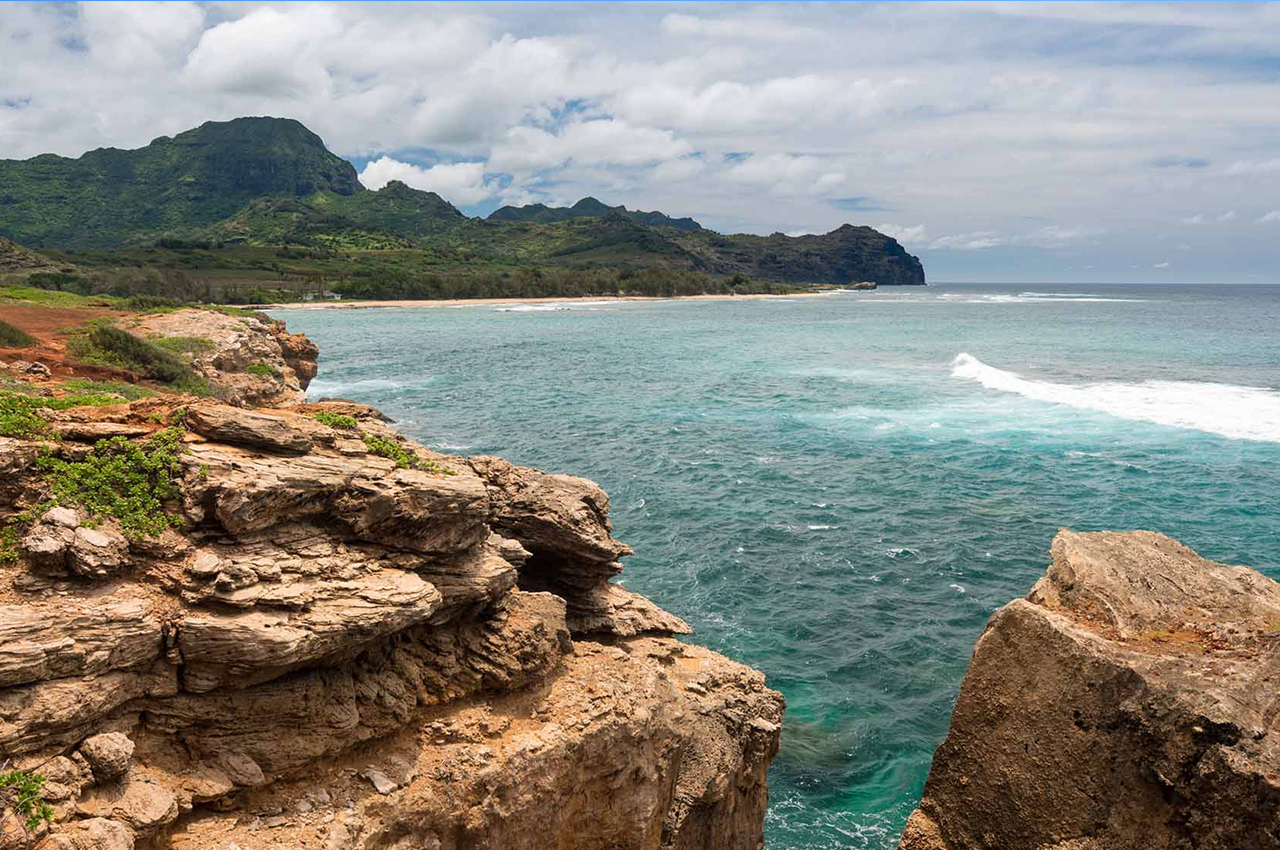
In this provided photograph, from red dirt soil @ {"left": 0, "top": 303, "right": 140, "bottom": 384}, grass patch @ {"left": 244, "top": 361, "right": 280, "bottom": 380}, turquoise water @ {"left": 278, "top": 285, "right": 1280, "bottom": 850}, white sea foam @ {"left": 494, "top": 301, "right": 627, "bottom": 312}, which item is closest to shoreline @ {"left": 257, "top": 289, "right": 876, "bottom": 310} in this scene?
white sea foam @ {"left": 494, "top": 301, "right": 627, "bottom": 312}

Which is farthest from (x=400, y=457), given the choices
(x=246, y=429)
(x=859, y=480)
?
(x=859, y=480)

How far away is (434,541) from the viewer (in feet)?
32.3

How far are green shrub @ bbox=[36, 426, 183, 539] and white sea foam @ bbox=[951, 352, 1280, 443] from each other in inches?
1581

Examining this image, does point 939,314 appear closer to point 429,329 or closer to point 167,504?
point 429,329

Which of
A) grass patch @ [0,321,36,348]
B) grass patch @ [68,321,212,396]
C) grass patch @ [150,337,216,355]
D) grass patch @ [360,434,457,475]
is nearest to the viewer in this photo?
grass patch @ [360,434,457,475]

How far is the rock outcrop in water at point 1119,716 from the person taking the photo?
26.3 feet

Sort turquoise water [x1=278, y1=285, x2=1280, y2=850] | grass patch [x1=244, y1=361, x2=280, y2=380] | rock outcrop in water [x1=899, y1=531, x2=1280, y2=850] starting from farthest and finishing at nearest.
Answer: grass patch [x1=244, y1=361, x2=280, y2=380] → turquoise water [x1=278, y1=285, x2=1280, y2=850] → rock outcrop in water [x1=899, y1=531, x2=1280, y2=850]

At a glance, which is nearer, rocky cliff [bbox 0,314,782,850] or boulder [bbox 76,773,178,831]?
boulder [bbox 76,773,178,831]

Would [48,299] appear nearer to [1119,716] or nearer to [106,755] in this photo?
[106,755]

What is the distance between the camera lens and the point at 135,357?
2425 centimetres

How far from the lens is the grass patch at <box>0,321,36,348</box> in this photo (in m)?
24.1

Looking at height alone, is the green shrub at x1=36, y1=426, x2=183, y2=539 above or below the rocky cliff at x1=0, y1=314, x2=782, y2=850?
above

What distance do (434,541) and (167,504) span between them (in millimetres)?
2936

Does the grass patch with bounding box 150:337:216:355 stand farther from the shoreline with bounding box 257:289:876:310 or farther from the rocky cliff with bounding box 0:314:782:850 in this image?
the shoreline with bounding box 257:289:876:310
